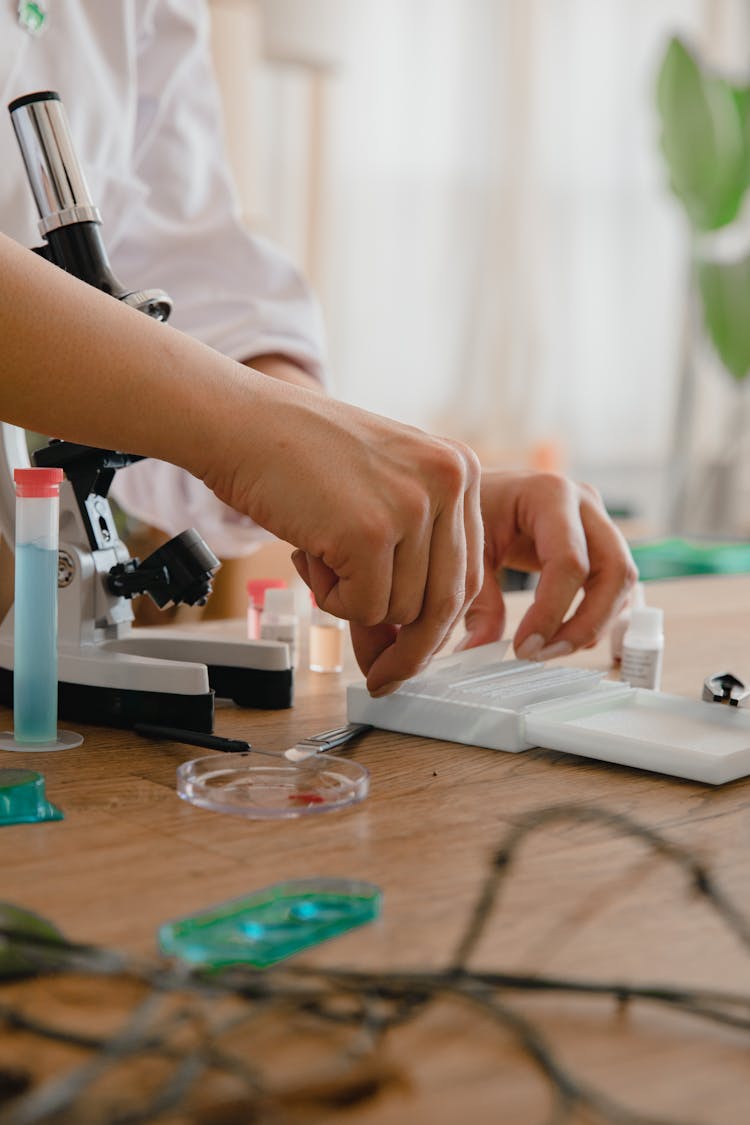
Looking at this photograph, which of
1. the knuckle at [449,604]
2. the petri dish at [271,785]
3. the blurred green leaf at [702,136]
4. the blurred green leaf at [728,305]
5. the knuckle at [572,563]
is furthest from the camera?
the blurred green leaf at [728,305]

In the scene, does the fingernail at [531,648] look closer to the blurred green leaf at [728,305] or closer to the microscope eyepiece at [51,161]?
the microscope eyepiece at [51,161]

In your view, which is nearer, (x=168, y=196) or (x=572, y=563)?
(x=572, y=563)

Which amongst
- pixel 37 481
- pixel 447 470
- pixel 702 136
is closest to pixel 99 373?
pixel 37 481

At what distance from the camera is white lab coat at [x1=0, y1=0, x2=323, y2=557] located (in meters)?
1.19

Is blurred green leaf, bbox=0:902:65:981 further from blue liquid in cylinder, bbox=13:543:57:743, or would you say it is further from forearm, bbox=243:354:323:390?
forearm, bbox=243:354:323:390

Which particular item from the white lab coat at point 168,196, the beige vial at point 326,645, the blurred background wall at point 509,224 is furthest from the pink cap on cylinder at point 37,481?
the blurred background wall at point 509,224

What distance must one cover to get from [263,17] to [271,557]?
1186mm

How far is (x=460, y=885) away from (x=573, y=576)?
0.46 m

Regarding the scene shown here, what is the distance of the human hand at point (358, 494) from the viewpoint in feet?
2.37

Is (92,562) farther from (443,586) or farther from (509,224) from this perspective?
(509,224)

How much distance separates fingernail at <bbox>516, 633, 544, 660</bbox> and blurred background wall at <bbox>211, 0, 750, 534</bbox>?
2.12 metres

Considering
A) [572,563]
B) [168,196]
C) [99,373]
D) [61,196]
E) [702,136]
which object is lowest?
[572,563]

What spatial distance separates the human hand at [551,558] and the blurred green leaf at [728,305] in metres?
2.55

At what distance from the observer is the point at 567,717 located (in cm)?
84
